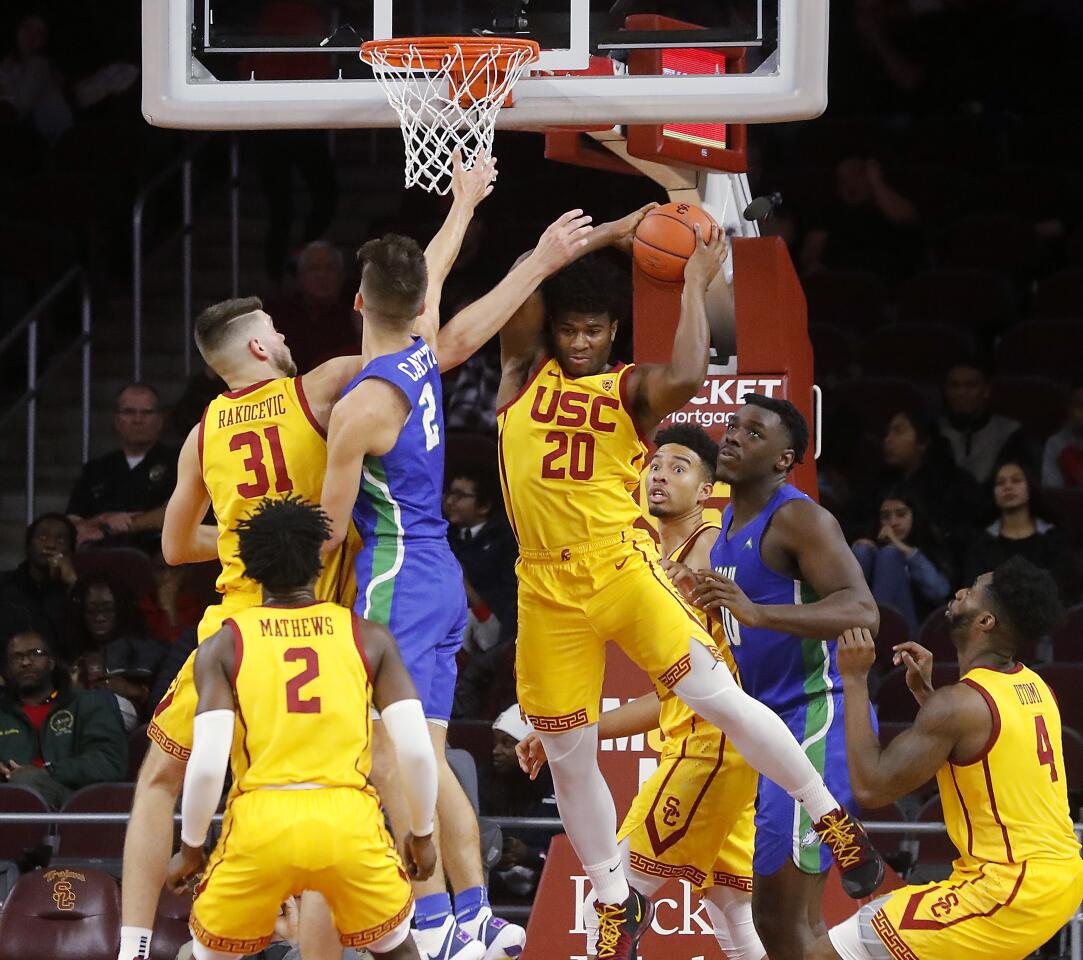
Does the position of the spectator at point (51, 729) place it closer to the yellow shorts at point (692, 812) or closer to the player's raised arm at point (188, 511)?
the player's raised arm at point (188, 511)

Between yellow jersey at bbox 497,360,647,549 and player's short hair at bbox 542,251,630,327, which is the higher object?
player's short hair at bbox 542,251,630,327

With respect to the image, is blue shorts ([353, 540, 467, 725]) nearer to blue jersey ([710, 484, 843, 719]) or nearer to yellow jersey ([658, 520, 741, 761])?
yellow jersey ([658, 520, 741, 761])

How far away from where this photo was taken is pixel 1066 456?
11695mm

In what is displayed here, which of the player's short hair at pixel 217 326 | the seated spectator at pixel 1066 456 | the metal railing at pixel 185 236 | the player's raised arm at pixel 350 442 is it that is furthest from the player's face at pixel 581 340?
the metal railing at pixel 185 236

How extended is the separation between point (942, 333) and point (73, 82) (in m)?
6.80

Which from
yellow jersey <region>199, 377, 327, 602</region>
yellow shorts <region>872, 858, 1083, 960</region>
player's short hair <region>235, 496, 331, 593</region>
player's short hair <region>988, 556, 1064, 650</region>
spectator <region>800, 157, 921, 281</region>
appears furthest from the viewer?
spectator <region>800, 157, 921, 281</region>

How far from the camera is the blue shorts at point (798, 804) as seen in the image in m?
6.74

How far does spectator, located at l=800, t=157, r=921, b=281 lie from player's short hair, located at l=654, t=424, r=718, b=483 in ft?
22.4

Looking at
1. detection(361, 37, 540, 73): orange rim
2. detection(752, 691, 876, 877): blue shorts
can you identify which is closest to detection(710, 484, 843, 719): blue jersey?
detection(752, 691, 876, 877): blue shorts

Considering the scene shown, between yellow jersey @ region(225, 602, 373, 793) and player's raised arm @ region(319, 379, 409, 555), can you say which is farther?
player's raised arm @ region(319, 379, 409, 555)

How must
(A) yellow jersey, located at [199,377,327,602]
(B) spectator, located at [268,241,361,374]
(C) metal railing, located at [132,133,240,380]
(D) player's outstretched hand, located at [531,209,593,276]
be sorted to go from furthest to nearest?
(C) metal railing, located at [132,133,240,380] < (B) spectator, located at [268,241,361,374] < (D) player's outstretched hand, located at [531,209,593,276] < (A) yellow jersey, located at [199,377,327,602]

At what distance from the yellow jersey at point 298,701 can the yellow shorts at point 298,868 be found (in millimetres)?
64

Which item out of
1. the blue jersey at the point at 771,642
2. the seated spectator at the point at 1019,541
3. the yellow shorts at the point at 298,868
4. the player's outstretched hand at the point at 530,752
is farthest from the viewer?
the seated spectator at the point at 1019,541

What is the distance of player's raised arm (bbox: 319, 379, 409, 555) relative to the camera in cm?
627
